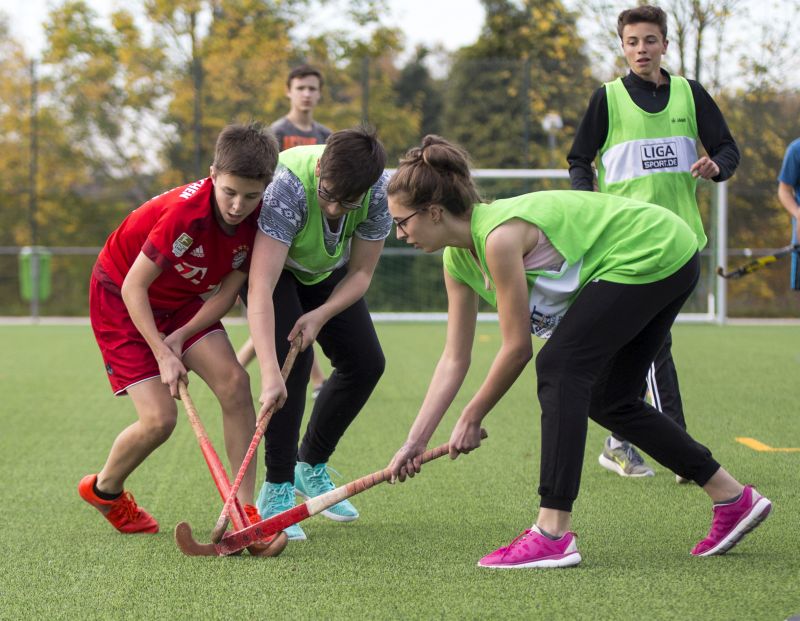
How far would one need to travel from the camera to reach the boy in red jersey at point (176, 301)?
325 cm

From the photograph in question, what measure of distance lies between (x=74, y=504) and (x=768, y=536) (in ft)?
7.57

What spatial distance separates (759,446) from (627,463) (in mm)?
900

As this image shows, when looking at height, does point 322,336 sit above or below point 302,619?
above

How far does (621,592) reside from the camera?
276 centimetres

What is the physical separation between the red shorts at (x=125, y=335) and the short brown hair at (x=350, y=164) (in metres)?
0.66

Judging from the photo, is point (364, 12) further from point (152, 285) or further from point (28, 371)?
point (152, 285)

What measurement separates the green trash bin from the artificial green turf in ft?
31.6

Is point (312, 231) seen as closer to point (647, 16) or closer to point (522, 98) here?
point (647, 16)

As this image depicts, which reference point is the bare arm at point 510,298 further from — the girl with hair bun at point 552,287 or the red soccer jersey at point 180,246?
the red soccer jersey at point 180,246

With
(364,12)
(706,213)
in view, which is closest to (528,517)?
(706,213)

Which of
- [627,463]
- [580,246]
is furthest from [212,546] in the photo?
[627,463]

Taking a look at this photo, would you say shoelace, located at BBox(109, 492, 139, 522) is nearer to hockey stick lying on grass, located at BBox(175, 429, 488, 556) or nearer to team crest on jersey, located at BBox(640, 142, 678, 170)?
hockey stick lying on grass, located at BBox(175, 429, 488, 556)

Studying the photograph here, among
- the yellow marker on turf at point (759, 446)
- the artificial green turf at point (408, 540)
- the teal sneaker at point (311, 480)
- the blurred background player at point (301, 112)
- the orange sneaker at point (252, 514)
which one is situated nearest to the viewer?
the artificial green turf at point (408, 540)

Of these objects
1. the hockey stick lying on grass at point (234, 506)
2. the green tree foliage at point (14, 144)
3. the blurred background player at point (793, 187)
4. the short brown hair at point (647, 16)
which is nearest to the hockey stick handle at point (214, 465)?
Answer: the hockey stick lying on grass at point (234, 506)
